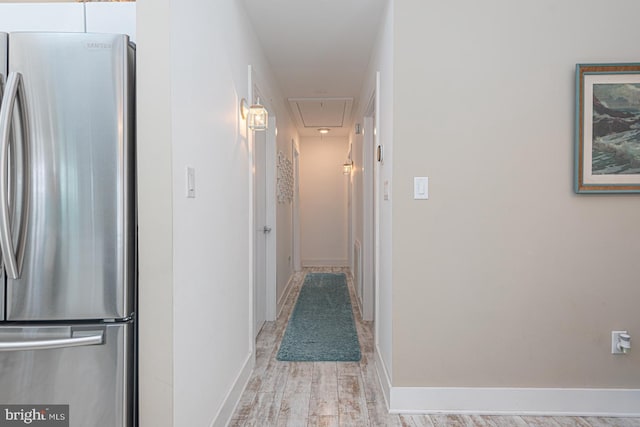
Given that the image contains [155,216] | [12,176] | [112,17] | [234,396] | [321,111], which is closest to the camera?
[12,176]

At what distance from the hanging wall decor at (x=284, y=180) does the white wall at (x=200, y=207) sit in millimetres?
1857

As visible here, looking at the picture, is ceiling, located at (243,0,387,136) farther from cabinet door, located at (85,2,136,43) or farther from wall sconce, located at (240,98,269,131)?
cabinet door, located at (85,2,136,43)

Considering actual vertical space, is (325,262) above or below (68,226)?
below

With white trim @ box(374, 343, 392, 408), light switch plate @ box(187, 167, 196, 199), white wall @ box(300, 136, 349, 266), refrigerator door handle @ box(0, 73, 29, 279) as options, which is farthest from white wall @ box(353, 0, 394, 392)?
white wall @ box(300, 136, 349, 266)

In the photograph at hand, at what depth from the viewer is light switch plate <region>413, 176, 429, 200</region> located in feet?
7.08

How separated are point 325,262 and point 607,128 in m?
5.73

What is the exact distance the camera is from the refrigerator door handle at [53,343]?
1218 millimetres

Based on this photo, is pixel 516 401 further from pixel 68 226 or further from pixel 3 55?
pixel 3 55

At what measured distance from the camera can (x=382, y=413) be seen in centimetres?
218

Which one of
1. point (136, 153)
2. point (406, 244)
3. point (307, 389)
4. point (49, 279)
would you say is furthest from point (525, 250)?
point (49, 279)

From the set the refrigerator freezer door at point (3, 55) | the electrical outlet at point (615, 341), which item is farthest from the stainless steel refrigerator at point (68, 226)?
the electrical outlet at point (615, 341)

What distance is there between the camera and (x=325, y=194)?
7.48 metres

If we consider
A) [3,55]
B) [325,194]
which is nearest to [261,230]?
[3,55]

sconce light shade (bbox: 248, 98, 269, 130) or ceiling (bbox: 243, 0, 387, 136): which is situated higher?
ceiling (bbox: 243, 0, 387, 136)
